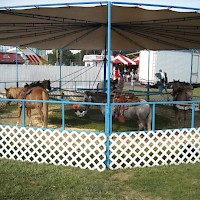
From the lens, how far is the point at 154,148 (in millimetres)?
6320

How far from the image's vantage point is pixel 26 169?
18.8 feet

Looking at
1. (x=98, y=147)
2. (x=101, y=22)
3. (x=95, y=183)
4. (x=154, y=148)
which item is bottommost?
(x=95, y=183)

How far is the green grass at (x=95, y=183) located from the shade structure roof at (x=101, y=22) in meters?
3.01

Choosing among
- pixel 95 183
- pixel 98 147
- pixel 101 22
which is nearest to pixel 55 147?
pixel 98 147

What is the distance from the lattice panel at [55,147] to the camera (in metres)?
5.92

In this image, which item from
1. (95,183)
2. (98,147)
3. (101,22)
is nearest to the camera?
(95,183)

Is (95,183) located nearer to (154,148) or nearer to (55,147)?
(55,147)

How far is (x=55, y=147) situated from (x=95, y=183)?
134cm

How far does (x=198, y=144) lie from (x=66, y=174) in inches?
116

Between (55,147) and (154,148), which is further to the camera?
(154,148)

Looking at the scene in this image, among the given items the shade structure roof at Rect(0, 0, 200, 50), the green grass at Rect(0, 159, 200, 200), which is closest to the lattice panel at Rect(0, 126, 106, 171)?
the green grass at Rect(0, 159, 200, 200)

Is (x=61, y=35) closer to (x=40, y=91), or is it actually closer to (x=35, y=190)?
(x=40, y=91)

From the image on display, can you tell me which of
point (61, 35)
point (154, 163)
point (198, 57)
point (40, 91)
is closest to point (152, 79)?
point (198, 57)

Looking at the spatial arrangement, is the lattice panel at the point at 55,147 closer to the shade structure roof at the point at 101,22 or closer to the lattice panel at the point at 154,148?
the lattice panel at the point at 154,148
